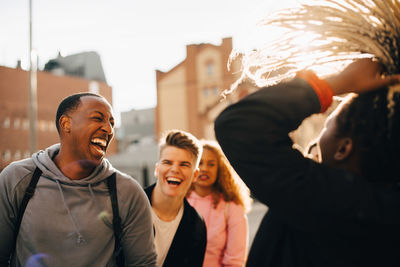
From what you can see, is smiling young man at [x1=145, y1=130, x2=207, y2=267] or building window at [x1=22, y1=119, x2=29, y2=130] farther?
building window at [x1=22, y1=119, x2=29, y2=130]

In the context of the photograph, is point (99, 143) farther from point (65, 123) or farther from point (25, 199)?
point (25, 199)

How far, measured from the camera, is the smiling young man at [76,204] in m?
1.99

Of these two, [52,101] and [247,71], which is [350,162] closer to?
[247,71]

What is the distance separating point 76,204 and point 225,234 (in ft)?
5.35

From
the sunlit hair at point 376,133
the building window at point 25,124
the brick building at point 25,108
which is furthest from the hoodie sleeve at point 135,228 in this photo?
the building window at point 25,124

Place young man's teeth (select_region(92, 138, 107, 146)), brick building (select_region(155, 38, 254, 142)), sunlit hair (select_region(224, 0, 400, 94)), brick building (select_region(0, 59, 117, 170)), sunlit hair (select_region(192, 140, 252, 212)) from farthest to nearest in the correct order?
brick building (select_region(155, 38, 254, 142)) < brick building (select_region(0, 59, 117, 170)) < sunlit hair (select_region(192, 140, 252, 212)) < young man's teeth (select_region(92, 138, 107, 146)) < sunlit hair (select_region(224, 0, 400, 94))

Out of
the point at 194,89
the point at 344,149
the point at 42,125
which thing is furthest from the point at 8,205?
the point at 42,125

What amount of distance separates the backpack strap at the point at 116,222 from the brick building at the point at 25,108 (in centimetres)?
2267

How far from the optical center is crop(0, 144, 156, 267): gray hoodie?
1.98m

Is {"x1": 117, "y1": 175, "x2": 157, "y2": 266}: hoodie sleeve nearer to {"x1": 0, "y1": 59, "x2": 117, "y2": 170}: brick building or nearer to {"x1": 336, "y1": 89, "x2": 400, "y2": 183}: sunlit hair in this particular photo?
{"x1": 336, "y1": 89, "x2": 400, "y2": 183}: sunlit hair

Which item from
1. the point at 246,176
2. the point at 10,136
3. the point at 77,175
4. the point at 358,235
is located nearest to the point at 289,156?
the point at 246,176

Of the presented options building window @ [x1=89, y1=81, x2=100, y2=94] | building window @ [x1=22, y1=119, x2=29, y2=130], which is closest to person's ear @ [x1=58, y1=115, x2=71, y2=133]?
building window @ [x1=22, y1=119, x2=29, y2=130]

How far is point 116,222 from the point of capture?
2.13 m

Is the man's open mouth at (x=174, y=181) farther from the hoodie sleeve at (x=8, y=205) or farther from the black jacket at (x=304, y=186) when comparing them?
the black jacket at (x=304, y=186)
